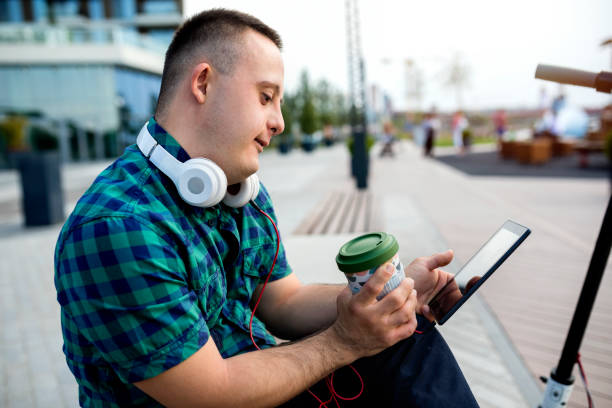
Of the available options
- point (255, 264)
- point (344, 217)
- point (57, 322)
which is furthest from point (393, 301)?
point (344, 217)

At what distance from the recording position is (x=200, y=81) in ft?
4.21

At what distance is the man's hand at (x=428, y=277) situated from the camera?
159 centimetres

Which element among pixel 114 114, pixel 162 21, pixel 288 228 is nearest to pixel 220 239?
pixel 288 228

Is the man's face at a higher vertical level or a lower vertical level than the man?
higher

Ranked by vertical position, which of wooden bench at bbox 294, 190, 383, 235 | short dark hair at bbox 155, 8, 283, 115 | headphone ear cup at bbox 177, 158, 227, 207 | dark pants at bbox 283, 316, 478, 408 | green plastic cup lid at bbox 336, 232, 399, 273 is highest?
short dark hair at bbox 155, 8, 283, 115

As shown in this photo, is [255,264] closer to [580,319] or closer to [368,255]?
[368,255]

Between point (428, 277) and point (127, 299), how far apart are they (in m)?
0.96

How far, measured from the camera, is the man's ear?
1.26m

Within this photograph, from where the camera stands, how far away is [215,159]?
1.32 meters

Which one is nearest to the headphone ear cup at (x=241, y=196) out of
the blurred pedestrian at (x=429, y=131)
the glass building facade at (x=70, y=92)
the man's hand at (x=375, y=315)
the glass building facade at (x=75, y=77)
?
the man's hand at (x=375, y=315)

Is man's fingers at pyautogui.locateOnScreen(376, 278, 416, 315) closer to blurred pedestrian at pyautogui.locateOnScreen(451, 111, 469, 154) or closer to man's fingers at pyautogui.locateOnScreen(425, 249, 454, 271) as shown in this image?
man's fingers at pyautogui.locateOnScreen(425, 249, 454, 271)

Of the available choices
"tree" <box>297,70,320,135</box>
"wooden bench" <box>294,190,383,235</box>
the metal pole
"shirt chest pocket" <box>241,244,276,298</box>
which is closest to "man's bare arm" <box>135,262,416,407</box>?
"shirt chest pocket" <box>241,244,276,298</box>

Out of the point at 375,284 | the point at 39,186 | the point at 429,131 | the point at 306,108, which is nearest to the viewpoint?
the point at 375,284

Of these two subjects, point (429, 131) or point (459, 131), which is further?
point (459, 131)
